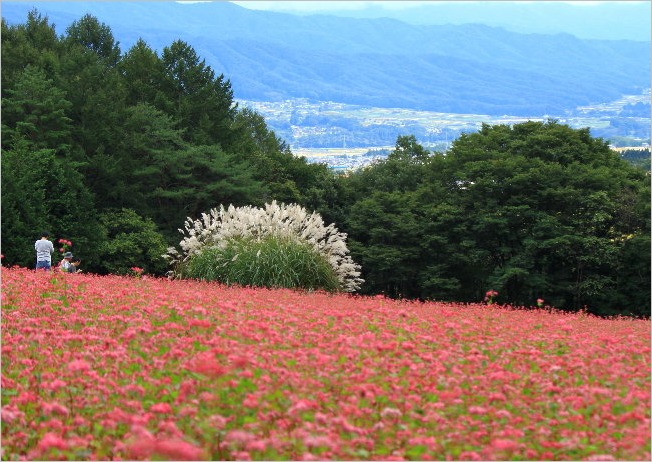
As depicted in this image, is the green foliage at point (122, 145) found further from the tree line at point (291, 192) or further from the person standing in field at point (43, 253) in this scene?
the person standing in field at point (43, 253)

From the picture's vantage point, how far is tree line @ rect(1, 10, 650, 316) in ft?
127

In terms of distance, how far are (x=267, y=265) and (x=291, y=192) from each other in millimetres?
33907

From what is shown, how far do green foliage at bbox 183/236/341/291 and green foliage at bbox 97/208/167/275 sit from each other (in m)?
21.3

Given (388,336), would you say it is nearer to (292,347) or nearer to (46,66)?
(292,347)

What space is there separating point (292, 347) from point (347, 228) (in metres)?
43.2

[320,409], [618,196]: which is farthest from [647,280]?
[320,409]

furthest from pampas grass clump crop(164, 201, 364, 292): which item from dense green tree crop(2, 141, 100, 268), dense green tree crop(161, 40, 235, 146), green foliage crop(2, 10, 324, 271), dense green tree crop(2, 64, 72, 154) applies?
dense green tree crop(161, 40, 235, 146)

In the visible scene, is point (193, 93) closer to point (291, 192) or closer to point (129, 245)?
point (291, 192)

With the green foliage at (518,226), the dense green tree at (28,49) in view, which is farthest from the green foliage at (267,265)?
the dense green tree at (28,49)

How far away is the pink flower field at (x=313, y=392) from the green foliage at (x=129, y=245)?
107 ft

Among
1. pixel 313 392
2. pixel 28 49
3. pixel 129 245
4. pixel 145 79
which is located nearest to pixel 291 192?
pixel 145 79

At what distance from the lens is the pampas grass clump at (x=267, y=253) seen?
17.9 metres

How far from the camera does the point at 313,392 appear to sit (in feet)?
17.9

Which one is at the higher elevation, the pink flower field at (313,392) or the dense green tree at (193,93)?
the dense green tree at (193,93)
